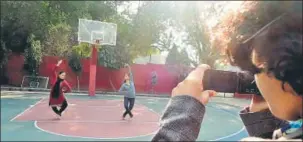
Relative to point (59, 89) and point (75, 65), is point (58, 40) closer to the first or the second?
point (75, 65)

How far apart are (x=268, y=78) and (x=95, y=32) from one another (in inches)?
280

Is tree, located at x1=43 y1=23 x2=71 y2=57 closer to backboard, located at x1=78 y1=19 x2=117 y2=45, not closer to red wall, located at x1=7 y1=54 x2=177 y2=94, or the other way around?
red wall, located at x1=7 y1=54 x2=177 y2=94

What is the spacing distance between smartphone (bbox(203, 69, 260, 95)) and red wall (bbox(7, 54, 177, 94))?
7.43 m

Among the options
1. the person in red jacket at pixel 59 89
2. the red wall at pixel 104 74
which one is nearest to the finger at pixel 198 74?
the person in red jacket at pixel 59 89

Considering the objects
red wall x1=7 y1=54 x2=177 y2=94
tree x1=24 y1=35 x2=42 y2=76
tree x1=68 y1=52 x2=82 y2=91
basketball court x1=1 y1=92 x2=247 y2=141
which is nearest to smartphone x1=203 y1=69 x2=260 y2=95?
basketball court x1=1 y1=92 x2=247 y2=141

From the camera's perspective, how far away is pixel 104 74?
859 centimetres

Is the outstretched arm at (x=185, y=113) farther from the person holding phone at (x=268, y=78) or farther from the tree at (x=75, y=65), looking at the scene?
the tree at (x=75, y=65)

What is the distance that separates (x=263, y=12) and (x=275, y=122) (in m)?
0.18

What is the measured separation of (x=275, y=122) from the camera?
0.39 meters

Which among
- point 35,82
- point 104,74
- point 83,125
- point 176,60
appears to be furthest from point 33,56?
point 83,125

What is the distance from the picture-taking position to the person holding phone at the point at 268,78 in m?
0.25

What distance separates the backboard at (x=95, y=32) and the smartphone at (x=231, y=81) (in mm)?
6757

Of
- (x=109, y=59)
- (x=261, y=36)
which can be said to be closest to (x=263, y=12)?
(x=261, y=36)

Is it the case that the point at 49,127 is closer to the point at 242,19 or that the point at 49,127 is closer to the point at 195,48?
the point at 242,19
